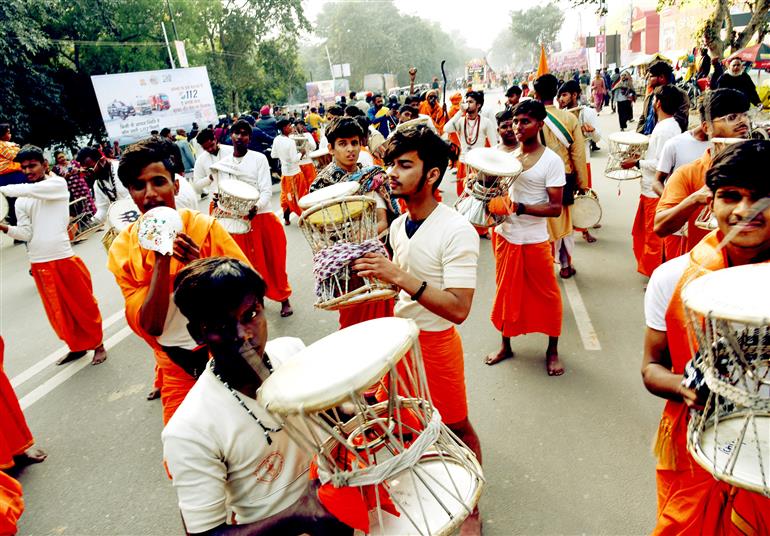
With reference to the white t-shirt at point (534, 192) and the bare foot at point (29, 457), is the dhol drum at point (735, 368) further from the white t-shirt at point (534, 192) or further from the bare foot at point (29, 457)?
the bare foot at point (29, 457)

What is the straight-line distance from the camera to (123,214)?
3748 mm

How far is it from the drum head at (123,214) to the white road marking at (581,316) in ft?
11.9

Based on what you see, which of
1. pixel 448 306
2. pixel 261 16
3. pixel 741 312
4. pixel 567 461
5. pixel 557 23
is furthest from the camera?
pixel 557 23

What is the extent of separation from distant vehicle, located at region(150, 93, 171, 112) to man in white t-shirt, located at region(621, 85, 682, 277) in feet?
58.5

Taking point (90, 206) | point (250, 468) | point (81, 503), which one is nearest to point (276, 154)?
point (90, 206)

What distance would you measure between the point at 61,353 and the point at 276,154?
4.55 metres

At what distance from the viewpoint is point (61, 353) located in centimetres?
527

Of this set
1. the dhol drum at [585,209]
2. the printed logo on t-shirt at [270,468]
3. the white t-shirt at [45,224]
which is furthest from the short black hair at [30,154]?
the dhol drum at [585,209]

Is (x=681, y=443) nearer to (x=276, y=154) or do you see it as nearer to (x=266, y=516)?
(x=266, y=516)

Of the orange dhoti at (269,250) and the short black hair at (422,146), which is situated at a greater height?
the short black hair at (422,146)

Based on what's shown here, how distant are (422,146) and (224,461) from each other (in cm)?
146

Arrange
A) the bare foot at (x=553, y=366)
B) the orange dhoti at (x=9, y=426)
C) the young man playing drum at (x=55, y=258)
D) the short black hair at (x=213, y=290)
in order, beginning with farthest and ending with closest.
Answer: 1. the young man playing drum at (x=55, y=258)
2. the bare foot at (x=553, y=366)
3. the orange dhoti at (x=9, y=426)
4. the short black hair at (x=213, y=290)

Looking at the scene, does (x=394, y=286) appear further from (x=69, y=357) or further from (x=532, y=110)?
(x=69, y=357)

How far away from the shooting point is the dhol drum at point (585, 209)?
18.5 ft
